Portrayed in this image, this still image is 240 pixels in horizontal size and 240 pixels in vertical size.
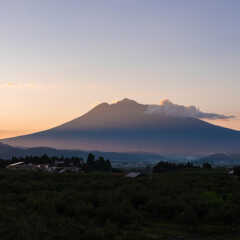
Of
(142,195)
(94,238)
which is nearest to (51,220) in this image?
(94,238)

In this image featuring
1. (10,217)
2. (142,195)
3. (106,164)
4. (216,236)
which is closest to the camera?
(10,217)

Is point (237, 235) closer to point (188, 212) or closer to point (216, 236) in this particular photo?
point (216, 236)

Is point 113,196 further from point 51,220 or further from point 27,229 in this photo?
point 27,229

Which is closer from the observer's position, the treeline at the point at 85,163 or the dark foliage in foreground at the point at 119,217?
the dark foliage in foreground at the point at 119,217

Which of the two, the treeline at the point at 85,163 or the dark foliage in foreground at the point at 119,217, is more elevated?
the dark foliage in foreground at the point at 119,217

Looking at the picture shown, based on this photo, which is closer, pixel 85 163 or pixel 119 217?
pixel 119 217

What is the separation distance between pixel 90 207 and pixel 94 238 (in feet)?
17.1

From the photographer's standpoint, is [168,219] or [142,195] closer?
[168,219]

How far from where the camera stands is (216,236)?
578 inches

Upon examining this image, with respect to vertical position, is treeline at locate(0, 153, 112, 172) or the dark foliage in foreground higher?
the dark foliage in foreground

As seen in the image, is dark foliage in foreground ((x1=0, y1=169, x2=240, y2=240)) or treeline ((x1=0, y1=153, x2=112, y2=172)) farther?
treeline ((x1=0, y1=153, x2=112, y2=172))

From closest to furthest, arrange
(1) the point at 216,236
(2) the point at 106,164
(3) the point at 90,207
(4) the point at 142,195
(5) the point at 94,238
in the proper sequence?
(5) the point at 94,238
(1) the point at 216,236
(3) the point at 90,207
(4) the point at 142,195
(2) the point at 106,164

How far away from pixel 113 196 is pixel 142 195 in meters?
2.32

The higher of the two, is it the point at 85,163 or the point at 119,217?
the point at 119,217
